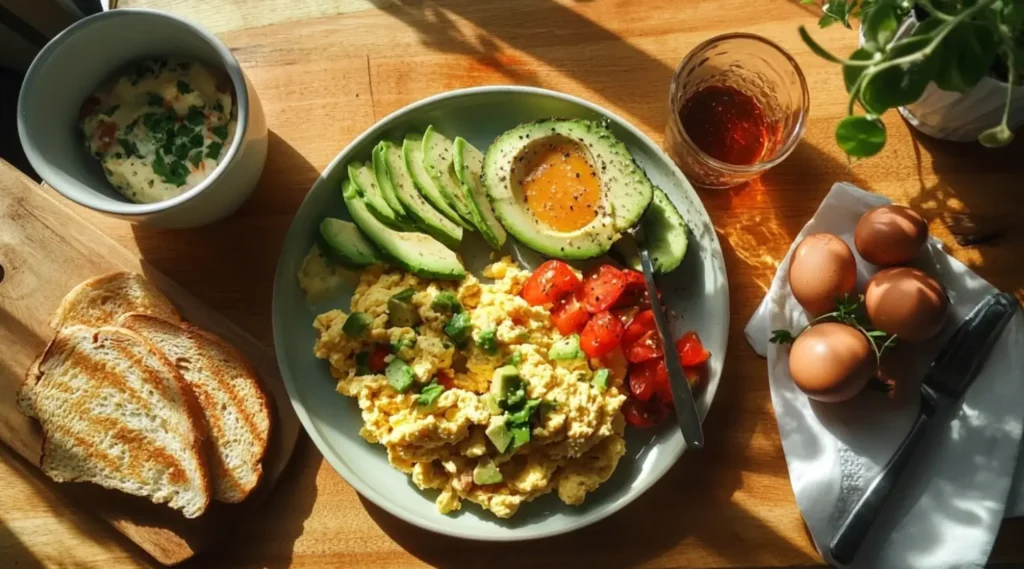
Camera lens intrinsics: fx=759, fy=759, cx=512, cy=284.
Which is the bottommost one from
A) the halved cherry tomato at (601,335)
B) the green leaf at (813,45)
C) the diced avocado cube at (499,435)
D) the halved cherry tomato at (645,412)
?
the halved cherry tomato at (645,412)

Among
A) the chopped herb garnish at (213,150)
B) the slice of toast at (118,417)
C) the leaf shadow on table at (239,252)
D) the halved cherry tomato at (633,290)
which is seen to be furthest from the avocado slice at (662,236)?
the slice of toast at (118,417)

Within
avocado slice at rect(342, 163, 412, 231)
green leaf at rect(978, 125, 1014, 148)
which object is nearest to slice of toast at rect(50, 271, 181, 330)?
avocado slice at rect(342, 163, 412, 231)

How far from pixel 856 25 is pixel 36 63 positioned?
192 cm

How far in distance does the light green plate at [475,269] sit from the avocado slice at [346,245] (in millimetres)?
61

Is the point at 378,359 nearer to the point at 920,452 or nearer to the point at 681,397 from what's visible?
the point at 681,397

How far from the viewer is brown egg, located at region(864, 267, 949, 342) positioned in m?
1.64

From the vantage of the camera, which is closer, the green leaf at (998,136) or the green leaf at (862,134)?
the green leaf at (998,136)

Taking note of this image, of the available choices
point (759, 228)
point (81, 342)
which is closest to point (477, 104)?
point (759, 228)

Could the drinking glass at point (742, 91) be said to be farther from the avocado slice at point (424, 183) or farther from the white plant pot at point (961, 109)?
the avocado slice at point (424, 183)

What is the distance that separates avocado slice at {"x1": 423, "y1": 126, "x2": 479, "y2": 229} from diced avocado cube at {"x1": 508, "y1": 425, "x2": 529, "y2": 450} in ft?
1.58

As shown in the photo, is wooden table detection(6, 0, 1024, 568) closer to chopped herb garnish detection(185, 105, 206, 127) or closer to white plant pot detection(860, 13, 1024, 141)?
white plant pot detection(860, 13, 1024, 141)

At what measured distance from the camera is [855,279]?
68.4 inches

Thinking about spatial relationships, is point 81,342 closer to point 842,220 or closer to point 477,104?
point 477,104

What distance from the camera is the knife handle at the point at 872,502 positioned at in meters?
1.67
